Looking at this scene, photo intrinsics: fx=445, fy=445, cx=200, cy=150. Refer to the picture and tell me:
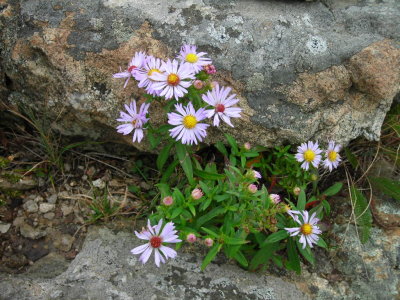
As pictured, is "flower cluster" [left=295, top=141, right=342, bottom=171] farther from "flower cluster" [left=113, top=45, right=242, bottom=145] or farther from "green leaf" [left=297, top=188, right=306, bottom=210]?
"flower cluster" [left=113, top=45, right=242, bottom=145]

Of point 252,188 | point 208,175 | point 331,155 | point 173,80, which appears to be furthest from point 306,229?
point 173,80

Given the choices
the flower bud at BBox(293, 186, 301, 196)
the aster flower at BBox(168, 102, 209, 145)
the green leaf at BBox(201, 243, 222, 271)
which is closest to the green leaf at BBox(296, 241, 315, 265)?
the flower bud at BBox(293, 186, 301, 196)

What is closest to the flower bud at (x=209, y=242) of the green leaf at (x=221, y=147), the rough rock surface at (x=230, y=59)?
the green leaf at (x=221, y=147)

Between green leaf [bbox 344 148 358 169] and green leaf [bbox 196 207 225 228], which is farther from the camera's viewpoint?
green leaf [bbox 344 148 358 169]

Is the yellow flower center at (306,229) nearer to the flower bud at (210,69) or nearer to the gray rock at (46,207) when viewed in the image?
the flower bud at (210,69)

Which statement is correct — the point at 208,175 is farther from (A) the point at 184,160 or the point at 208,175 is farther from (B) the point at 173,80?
(B) the point at 173,80

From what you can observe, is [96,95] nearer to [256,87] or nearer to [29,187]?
[29,187]
